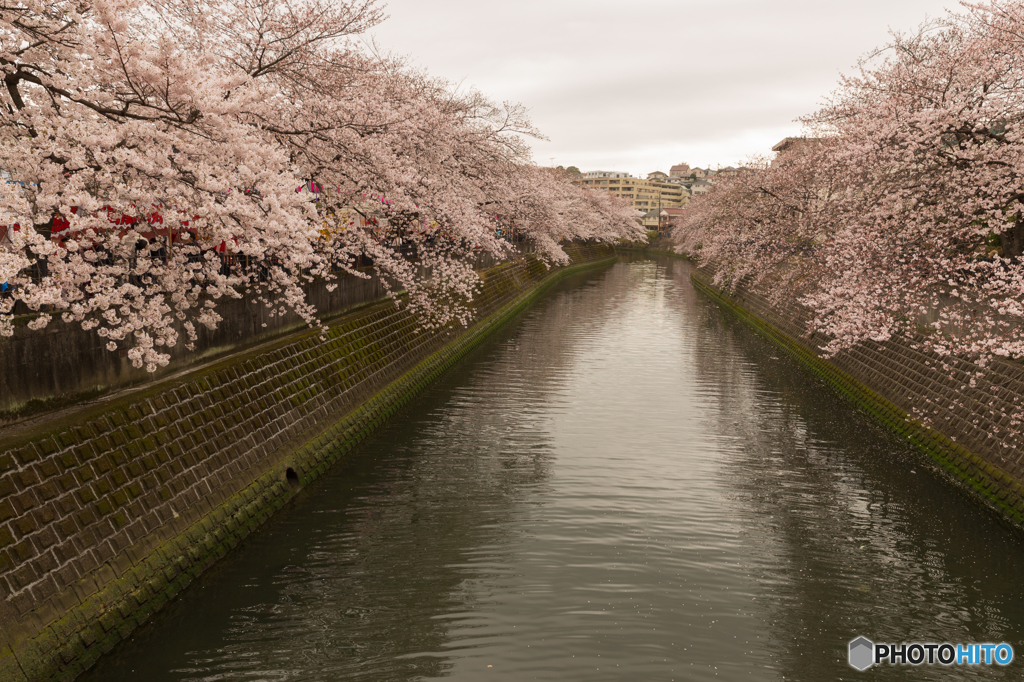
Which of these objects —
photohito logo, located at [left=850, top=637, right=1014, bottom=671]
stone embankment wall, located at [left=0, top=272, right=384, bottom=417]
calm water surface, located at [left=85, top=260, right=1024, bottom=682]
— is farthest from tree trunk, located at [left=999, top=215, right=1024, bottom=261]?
stone embankment wall, located at [left=0, top=272, right=384, bottom=417]

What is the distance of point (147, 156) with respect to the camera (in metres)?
9.18

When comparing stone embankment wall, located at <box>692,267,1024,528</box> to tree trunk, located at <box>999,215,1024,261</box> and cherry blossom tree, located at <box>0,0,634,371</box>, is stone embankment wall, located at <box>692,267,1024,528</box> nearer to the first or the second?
tree trunk, located at <box>999,215,1024,261</box>

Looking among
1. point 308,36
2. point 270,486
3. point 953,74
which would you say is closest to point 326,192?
point 308,36

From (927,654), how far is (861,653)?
0.92 m

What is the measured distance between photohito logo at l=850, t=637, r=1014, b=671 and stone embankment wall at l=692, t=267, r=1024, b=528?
4.53m

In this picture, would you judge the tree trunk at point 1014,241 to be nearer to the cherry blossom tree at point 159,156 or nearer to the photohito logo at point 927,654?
the photohito logo at point 927,654

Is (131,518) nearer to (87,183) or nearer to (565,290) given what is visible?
(87,183)

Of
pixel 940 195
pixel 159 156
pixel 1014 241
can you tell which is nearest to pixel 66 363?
pixel 159 156

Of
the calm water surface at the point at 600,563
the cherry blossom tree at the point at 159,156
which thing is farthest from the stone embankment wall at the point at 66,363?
the calm water surface at the point at 600,563

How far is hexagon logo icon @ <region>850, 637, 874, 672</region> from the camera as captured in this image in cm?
848

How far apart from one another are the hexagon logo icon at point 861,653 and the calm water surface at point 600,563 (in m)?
0.15

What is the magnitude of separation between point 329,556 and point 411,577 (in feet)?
5.25

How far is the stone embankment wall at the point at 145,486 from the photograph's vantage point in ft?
24.3

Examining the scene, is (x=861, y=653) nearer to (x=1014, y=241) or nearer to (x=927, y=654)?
(x=927, y=654)
